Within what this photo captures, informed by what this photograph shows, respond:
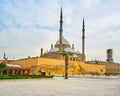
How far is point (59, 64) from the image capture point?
69.8 metres

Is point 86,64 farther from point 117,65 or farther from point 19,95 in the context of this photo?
point 19,95

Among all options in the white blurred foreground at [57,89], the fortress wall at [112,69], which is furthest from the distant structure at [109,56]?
the white blurred foreground at [57,89]

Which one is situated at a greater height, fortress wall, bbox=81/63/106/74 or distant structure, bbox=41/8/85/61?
distant structure, bbox=41/8/85/61

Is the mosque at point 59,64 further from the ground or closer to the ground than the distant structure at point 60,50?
closer to the ground

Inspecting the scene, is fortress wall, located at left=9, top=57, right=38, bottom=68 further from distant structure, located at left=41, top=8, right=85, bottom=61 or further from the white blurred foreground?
the white blurred foreground

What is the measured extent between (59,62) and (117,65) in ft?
107

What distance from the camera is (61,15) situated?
69000 millimetres

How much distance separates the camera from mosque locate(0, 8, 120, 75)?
64438 millimetres

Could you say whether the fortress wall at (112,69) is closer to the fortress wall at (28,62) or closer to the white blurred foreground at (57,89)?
the fortress wall at (28,62)

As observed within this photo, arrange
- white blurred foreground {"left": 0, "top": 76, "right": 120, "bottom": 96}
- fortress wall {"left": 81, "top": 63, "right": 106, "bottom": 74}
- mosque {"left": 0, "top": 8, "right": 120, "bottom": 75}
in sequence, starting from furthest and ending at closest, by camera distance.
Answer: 1. fortress wall {"left": 81, "top": 63, "right": 106, "bottom": 74}
2. mosque {"left": 0, "top": 8, "right": 120, "bottom": 75}
3. white blurred foreground {"left": 0, "top": 76, "right": 120, "bottom": 96}

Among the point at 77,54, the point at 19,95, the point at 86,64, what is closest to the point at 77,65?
the point at 86,64

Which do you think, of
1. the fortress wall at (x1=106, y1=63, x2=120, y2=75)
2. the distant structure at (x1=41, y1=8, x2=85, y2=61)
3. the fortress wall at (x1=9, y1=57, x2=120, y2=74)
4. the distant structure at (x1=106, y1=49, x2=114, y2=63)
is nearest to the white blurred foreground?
the fortress wall at (x1=9, y1=57, x2=120, y2=74)

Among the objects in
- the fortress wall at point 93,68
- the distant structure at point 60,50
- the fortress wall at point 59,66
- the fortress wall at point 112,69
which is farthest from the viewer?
the fortress wall at point 112,69

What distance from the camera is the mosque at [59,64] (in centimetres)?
6444
